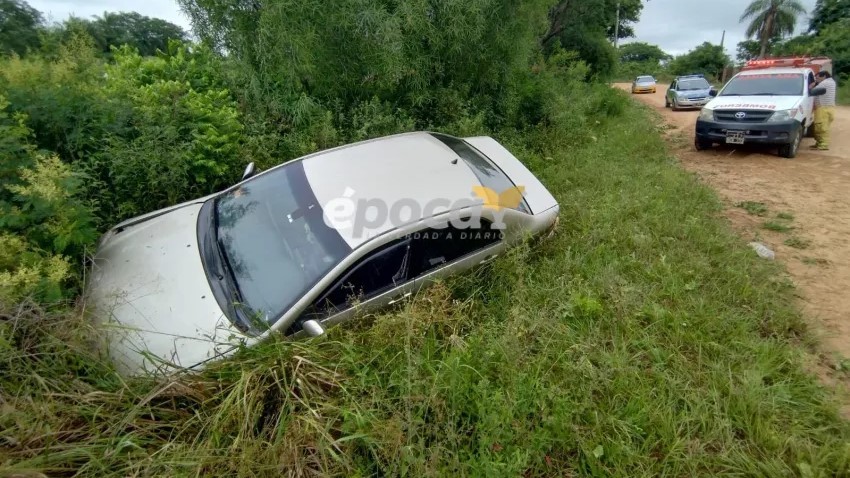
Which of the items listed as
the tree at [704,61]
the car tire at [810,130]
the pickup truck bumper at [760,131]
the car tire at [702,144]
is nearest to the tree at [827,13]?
the tree at [704,61]

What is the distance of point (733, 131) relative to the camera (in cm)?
640

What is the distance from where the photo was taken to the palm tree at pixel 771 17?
24.7 metres

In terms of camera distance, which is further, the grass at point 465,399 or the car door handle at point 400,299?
the car door handle at point 400,299

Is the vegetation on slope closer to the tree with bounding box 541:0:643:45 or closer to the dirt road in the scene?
the dirt road

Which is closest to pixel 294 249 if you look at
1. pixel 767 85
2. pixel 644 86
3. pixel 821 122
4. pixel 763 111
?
pixel 763 111

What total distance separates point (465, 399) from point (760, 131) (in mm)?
7074

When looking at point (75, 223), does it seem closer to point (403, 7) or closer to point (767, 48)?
point (403, 7)

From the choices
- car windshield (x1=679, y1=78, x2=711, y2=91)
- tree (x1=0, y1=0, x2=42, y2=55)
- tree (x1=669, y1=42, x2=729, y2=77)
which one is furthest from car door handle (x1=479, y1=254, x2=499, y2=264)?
tree (x1=669, y1=42, x2=729, y2=77)

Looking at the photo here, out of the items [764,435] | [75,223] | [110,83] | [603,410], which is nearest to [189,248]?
[75,223]

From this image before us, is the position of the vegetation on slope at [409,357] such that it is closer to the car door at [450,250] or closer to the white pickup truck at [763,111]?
the car door at [450,250]

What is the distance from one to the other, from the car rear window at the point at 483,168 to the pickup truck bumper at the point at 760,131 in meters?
5.21

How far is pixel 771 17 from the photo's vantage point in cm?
2550

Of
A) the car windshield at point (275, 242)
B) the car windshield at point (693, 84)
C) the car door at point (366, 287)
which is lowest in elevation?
the car door at point (366, 287)

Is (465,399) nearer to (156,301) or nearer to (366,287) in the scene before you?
(366,287)
